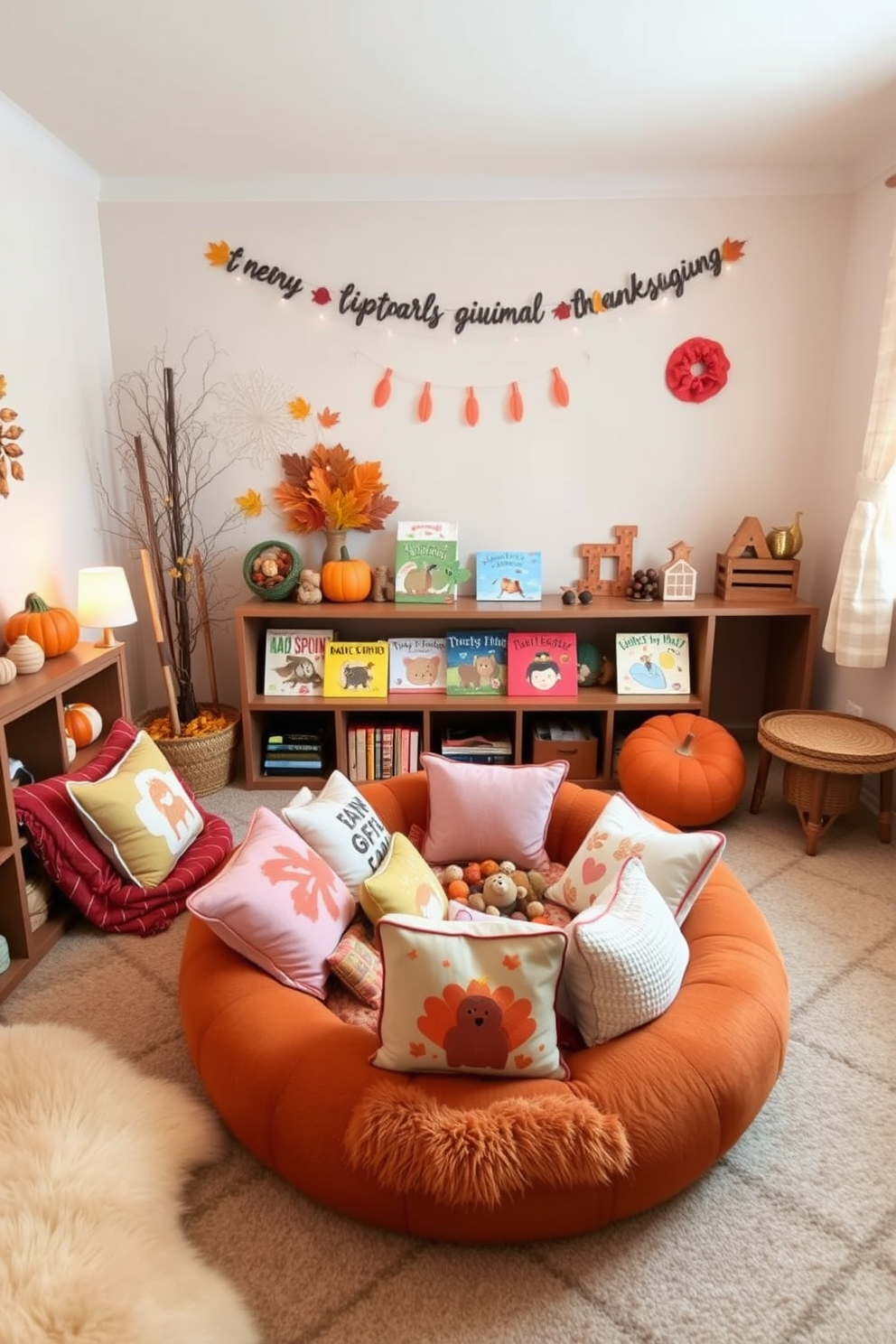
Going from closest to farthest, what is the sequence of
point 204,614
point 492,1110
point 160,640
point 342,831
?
point 492,1110, point 342,831, point 160,640, point 204,614

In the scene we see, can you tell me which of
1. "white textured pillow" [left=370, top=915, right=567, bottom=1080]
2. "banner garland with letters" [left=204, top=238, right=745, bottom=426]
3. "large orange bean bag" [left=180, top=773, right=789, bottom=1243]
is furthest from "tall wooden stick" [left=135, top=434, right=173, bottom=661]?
"white textured pillow" [left=370, top=915, right=567, bottom=1080]

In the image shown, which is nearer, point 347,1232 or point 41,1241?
point 41,1241

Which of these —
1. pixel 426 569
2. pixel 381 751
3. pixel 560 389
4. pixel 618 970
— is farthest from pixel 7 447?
pixel 618 970

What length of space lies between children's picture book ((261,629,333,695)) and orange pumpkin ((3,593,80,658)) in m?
0.87

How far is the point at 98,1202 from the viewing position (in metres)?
1.38

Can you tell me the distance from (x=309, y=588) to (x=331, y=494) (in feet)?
1.32

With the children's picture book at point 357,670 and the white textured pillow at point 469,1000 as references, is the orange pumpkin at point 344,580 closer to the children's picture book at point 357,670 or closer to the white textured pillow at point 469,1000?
the children's picture book at point 357,670

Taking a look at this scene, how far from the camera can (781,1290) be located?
4.38 feet

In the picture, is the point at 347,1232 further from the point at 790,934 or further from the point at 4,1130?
the point at 790,934

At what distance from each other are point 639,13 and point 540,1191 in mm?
2616

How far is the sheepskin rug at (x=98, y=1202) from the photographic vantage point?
1.19 metres

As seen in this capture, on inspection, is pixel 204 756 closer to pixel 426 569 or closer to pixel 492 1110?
pixel 426 569

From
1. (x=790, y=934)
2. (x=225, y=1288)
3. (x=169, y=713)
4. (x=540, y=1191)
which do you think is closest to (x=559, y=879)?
Result: (x=790, y=934)

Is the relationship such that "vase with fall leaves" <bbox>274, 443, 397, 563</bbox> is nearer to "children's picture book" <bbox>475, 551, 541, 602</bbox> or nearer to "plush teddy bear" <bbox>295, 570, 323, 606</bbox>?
"plush teddy bear" <bbox>295, 570, 323, 606</bbox>
